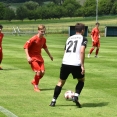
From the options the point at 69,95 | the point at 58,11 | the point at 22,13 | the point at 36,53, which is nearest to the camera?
the point at 69,95

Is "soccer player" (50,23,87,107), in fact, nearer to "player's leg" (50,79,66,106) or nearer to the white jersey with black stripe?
the white jersey with black stripe

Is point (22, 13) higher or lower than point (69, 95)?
lower

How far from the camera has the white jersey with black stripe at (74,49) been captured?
10.9 metres

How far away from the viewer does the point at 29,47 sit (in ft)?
44.9

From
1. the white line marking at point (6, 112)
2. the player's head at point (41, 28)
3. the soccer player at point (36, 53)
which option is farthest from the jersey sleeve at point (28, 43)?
the white line marking at point (6, 112)

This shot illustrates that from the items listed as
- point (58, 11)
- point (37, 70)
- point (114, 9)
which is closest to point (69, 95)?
point (37, 70)

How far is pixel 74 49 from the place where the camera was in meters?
10.9

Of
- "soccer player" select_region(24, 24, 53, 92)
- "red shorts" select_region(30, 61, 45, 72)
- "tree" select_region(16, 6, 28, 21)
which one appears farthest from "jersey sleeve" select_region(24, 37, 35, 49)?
"tree" select_region(16, 6, 28, 21)

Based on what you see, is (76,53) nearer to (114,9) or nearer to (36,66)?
(36,66)

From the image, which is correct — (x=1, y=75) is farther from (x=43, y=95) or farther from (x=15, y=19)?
(x=15, y=19)

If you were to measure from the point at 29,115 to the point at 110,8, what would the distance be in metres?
137

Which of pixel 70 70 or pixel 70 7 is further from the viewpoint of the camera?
pixel 70 7

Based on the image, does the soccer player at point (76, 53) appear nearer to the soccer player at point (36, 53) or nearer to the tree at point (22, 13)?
the soccer player at point (36, 53)

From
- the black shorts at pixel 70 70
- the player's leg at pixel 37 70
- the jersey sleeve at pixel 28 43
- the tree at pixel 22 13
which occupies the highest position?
the jersey sleeve at pixel 28 43
